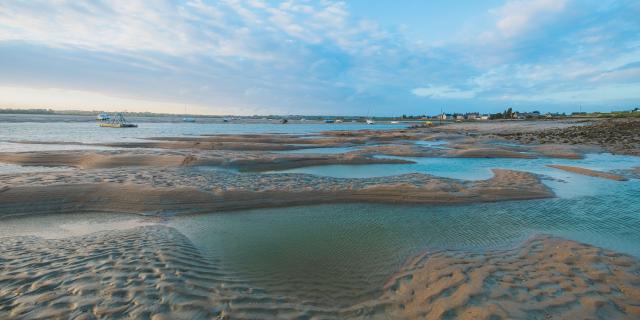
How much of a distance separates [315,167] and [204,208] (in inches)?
434

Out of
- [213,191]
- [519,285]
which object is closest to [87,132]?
[213,191]

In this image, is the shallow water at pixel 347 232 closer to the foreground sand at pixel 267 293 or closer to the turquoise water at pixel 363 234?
the turquoise water at pixel 363 234

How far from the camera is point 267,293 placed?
19.4ft

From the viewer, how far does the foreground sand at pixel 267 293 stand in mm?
5191

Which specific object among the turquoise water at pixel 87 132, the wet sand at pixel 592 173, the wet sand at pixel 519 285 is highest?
the turquoise water at pixel 87 132

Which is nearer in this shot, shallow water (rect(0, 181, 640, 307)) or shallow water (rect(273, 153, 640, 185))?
shallow water (rect(0, 181, 640, 307))

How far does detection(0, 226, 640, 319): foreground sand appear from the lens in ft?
17.0

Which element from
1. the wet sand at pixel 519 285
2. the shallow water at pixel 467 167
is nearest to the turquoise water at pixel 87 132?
the shallow water at pixel 467 167

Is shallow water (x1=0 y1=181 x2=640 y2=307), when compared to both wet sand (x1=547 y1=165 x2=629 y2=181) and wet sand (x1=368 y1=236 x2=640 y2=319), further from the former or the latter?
wet sand (x1=547 y1=165 x2=629 y2=181)

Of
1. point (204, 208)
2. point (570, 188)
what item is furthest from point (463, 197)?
point (204, 208)

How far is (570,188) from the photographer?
1525 centimetres

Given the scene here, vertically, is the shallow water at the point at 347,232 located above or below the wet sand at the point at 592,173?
below

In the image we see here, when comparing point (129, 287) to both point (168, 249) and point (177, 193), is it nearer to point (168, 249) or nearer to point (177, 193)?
point (168, 249)

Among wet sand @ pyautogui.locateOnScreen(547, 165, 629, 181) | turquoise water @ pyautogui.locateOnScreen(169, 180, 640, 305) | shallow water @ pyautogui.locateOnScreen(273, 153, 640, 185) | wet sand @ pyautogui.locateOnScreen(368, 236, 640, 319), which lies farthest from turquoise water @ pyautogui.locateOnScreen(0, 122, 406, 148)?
wet sand @ pyautogui.locateOnScreen(547, 165, 629, 181)
